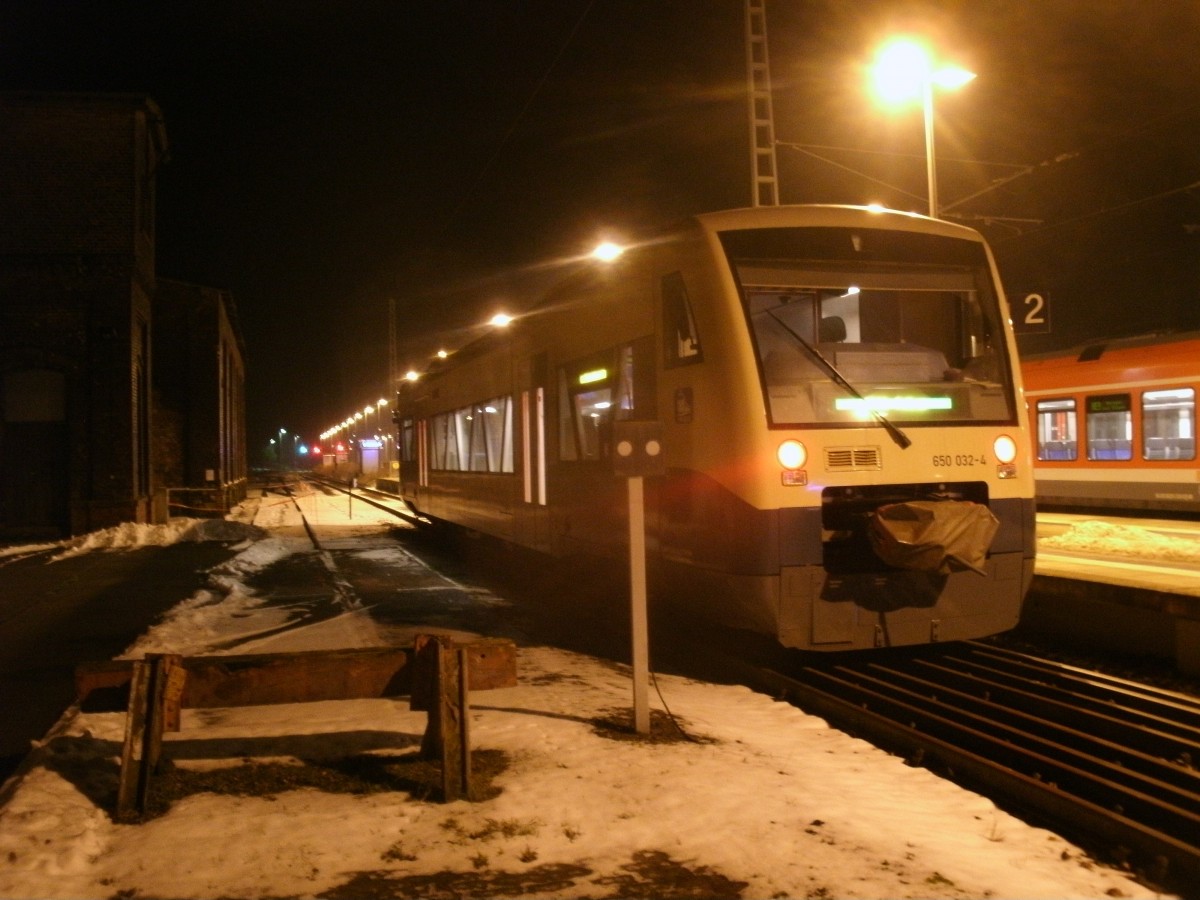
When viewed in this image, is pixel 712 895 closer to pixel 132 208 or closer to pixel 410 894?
pixel 410 894

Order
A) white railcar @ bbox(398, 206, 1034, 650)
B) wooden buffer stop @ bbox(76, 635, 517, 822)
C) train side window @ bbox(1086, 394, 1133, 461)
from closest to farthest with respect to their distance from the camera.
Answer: wooden buffer stop @ bbox(76, 635, 517, 822) → white railcar @ bbox(398, 206, 1034, 650) → train side window @ bbox(1086, 394, 1133, 461)

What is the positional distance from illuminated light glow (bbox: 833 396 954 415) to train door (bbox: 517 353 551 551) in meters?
4.83

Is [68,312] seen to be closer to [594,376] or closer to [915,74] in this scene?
[594,376]

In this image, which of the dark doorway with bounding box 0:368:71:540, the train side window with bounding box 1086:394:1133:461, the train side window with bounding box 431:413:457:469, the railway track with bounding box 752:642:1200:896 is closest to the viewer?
the railway track with bounding box 752:642:1200:896

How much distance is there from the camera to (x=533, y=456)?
12.9 meters

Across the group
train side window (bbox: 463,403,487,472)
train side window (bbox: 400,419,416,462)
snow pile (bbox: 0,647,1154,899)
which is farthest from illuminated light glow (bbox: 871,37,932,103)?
train side window (bbox: 400,419,416,462)

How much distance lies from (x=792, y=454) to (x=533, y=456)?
550cm

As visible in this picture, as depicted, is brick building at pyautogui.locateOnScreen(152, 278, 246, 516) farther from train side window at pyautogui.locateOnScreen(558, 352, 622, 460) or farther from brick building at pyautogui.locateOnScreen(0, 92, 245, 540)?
train side window at pyautogui.locateOnScreen(558, 352, 622, 460)

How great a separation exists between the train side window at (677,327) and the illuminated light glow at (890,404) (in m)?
1.13

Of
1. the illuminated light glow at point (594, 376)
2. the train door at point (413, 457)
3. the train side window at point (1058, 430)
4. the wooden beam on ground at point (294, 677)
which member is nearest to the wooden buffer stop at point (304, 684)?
the wooden beam on ground at point (294, 677)

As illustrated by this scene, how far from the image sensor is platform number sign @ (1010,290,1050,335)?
14.7m

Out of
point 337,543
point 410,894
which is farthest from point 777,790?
point 337,543

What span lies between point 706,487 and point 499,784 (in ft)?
10.2

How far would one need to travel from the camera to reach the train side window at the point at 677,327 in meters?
8.48
